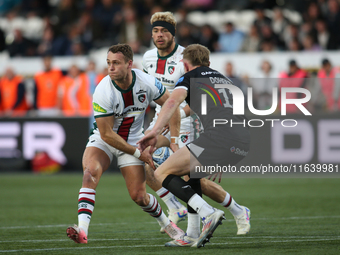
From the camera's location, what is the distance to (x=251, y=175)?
1481 cm

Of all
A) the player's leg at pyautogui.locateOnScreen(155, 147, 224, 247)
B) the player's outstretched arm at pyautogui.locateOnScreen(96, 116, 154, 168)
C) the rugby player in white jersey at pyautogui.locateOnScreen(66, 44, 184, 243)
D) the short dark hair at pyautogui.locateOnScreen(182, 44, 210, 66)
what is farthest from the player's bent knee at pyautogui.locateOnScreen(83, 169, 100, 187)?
the short dark hair at pyautogui.locateOnScreen(182, 44, 210, 66)

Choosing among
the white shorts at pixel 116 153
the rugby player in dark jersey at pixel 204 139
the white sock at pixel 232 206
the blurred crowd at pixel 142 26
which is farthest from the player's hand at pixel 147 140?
the blurred crowd at pixel 142 26

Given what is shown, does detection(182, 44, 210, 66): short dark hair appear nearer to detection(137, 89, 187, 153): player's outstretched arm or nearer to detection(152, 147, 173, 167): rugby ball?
detection(137, 89, 187, 153): player's outstretched arm

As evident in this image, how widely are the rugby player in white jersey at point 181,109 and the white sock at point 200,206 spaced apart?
3.75 ft

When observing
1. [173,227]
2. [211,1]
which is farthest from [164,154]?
[211,1]

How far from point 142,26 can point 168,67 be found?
9885mm

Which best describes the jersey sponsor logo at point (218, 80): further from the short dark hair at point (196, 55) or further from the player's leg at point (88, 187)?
the player's leg at point (88, 187)

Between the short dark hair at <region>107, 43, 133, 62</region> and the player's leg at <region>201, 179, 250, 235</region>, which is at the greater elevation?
the short dark hair at <region>107, 43, 133, 62</region>

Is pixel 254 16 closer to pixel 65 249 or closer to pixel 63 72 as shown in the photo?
pixel 63 72

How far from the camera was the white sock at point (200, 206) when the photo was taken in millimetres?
5609

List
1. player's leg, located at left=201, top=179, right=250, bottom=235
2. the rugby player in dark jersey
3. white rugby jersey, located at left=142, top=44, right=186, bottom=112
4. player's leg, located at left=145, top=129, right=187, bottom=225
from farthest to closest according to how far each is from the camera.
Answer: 1. white rugby jersey, located at left=142, top=44, right=186, bottom=112
2. player's leg, located at left=145, top=129, right=187, bottom=225
3. player's leg, located at left=201, top=179, right=250, bottom=235
4. the rugby player in dark jersey

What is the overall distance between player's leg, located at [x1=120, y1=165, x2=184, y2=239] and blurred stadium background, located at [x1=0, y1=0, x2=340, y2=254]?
259 mm

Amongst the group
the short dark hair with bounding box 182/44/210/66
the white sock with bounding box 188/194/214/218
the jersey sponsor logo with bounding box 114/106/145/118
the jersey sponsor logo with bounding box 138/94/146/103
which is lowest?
the white sock with bounding box 188/194/214/218

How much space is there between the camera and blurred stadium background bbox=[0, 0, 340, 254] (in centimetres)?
852
